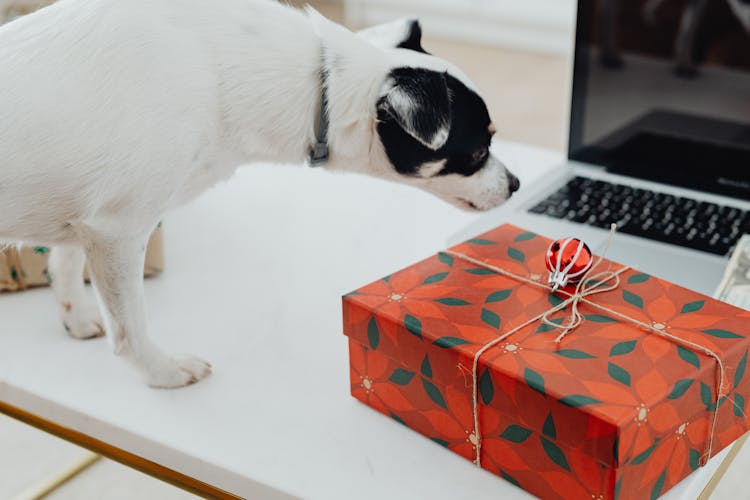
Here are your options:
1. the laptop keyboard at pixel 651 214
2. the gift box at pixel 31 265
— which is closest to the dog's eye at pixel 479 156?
the laptop keyboard at pixel 651 214

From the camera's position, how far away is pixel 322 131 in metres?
0.83

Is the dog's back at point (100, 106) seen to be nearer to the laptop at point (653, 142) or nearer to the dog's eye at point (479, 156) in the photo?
the dog's eye at point (479, 156)

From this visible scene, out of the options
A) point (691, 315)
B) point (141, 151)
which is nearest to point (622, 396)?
point (691, 315)

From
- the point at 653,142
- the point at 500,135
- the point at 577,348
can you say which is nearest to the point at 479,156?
the point at 577,348

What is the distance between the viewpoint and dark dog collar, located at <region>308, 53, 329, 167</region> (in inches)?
32.3

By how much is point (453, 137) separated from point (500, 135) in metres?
1.69

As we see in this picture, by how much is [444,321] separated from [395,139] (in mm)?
199

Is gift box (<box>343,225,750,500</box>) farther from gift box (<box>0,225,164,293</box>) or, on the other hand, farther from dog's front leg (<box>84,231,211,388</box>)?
gift box (<box>0,225,164,293</box>)

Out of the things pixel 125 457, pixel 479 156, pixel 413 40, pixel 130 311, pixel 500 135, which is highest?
pixel 413 40

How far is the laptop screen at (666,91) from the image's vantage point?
1098 mm

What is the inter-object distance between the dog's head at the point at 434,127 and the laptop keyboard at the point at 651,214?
0.64 feet

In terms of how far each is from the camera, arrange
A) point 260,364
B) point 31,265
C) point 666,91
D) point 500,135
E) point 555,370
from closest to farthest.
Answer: point 555,370
point 260,364
point 31,265
point 666,91
point 500,135

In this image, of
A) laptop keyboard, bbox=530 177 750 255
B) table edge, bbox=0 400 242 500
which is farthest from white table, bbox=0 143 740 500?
laptop keyboard, bbox=530 177 750 255

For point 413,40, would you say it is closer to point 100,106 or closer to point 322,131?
point 322,131
